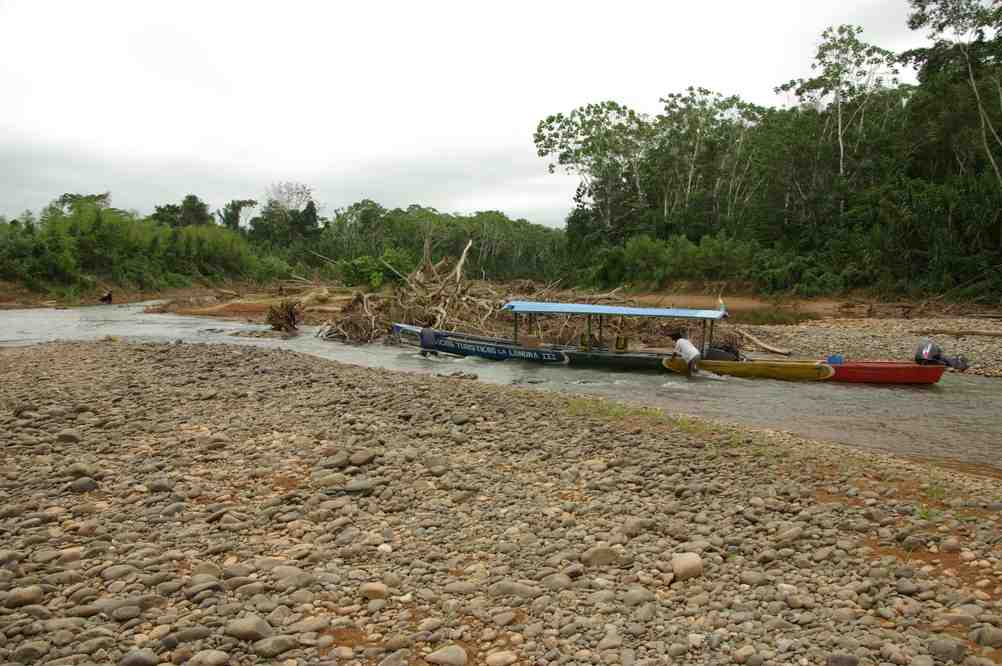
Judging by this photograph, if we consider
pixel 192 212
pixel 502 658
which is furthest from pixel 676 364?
pixel 192 212

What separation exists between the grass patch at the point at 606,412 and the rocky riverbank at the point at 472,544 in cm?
53

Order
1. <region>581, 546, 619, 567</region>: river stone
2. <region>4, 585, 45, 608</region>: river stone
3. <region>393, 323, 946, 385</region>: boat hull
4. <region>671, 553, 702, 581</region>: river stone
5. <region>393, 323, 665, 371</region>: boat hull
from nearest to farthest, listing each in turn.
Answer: <region>4, 585, 45, 608</region>: river stone
<region>671, 553, 702, 581</region>: river stone
<region>581, 546, 619, 567</region>: river stone
<region>393, 323, 946, 385</region>: boat hull
<region>393, 323, 665, 371</region>: boat hull

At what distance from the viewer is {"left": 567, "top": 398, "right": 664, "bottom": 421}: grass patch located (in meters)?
10.2

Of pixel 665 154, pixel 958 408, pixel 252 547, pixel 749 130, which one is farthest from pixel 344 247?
pixel 252 547

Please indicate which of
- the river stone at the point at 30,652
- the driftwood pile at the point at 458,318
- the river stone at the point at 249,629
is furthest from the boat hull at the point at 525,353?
the river stone at the point at 30,652

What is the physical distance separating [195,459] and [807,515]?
6705mm

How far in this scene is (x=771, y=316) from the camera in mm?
33906

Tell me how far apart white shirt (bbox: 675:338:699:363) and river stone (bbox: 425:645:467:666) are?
604 inches

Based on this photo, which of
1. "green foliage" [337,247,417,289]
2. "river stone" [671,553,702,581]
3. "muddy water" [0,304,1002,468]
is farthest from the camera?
"green foliage" [337,247,417,289]

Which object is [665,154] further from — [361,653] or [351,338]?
Result: [361,653]

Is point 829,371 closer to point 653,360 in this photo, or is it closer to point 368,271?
point 653,360

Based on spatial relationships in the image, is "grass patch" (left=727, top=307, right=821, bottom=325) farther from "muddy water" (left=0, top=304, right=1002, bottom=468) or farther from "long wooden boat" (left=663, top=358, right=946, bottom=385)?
"long wooden boat" (left=663, top=358, right=946, bottom=385)

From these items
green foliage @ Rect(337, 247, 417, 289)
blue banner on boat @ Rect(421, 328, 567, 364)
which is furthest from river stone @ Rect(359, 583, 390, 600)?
green foliage @ Rect(337, 247, 417, 289)

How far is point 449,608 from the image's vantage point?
14.6 feet
